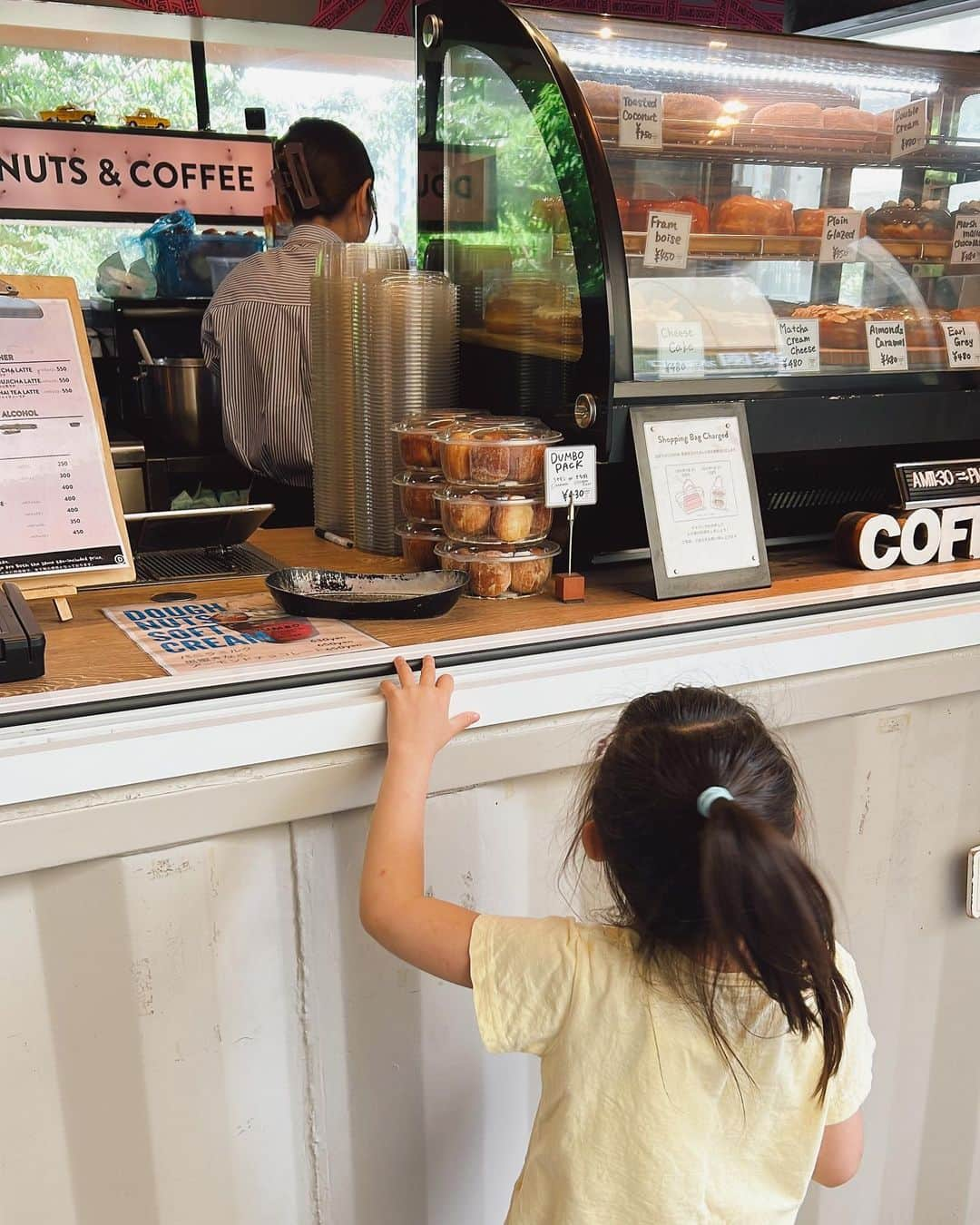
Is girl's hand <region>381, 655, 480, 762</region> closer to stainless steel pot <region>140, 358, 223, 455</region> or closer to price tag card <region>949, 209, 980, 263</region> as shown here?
price tag card <region>949, 209, 980, 263</region>

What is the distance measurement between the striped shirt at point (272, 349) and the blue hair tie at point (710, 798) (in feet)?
7.17

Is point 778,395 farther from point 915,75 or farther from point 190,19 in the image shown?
point 190,19

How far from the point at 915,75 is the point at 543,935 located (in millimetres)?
1727

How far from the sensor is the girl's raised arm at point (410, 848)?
3.88ft

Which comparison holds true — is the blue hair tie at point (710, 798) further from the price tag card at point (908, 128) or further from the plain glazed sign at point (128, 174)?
the plain glazed sign at point (128, 174)

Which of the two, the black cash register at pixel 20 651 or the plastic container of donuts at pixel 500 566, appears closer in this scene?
the black cash register at pixel 20 651

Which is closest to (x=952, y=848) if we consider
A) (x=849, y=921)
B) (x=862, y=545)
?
(x=849, y=921)

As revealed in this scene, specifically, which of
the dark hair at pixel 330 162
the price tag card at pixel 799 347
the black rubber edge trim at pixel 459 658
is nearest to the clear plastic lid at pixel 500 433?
the black rubber edge trim at pixel 459 658

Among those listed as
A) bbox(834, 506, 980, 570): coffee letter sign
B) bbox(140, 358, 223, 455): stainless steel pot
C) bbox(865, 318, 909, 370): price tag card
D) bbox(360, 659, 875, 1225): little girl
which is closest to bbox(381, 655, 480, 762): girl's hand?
bbox(360, 659, 875, 1225): little girl

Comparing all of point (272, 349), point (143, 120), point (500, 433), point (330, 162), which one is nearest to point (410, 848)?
point (500, 433)

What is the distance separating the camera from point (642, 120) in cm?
177

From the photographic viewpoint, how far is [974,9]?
10.4 ft

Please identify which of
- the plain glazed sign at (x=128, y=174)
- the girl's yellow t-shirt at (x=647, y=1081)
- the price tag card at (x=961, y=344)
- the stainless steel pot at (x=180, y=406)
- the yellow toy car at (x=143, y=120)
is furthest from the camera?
the yellow toy car at (x=143, y=120)

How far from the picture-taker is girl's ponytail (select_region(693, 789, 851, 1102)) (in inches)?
37.1
